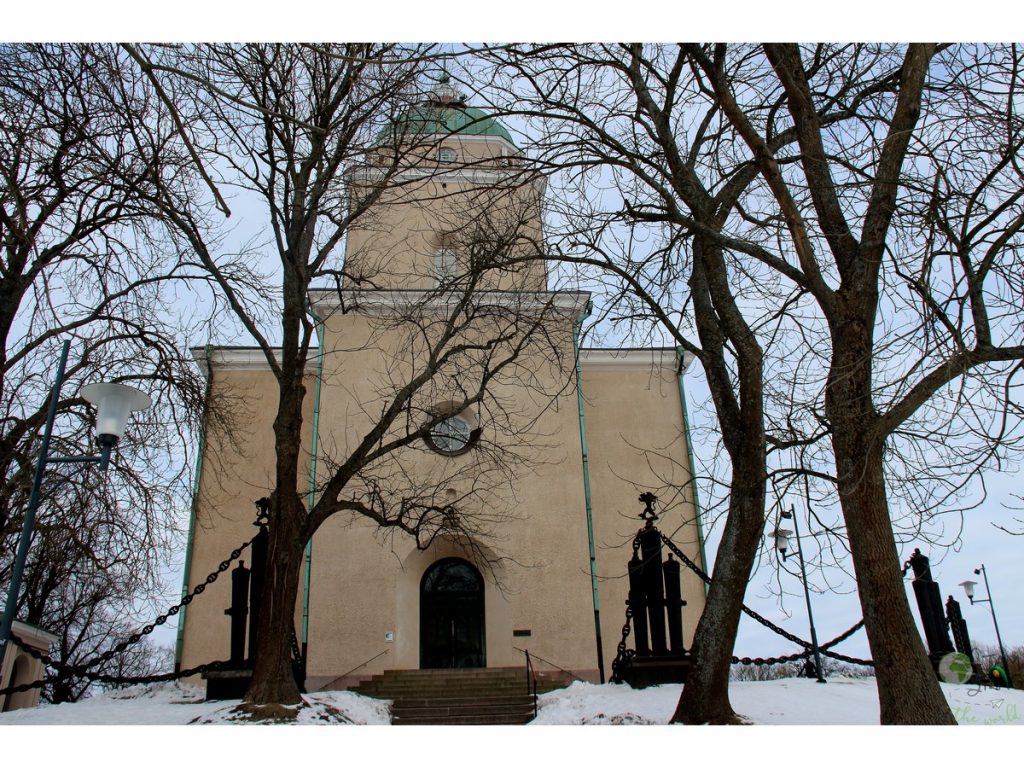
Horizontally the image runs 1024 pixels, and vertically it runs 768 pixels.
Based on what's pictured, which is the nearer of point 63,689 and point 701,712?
point 701,712

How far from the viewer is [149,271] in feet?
38.3

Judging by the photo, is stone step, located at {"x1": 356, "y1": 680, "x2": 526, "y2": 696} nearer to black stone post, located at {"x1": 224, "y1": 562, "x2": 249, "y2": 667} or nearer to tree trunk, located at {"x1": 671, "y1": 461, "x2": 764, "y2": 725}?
black stone post, located at {"x1": 224, "y1": 562, "x2": 249, "y2": 667}

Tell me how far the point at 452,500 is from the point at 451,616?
2390mm

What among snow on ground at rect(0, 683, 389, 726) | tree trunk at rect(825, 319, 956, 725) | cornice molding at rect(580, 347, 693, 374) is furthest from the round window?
tree trunk at rect(825, 319, 956, 725)

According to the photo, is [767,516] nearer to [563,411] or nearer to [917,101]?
[917,101]

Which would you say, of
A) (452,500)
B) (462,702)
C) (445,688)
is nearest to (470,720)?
(462,702)

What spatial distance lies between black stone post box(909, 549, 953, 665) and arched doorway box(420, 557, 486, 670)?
834 centimetres

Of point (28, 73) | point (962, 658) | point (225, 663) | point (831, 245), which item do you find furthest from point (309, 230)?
point (962, 658)

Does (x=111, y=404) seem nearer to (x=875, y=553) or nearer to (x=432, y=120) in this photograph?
(x=432, y=120)

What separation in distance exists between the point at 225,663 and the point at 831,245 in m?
9.60

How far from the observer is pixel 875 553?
6207mm

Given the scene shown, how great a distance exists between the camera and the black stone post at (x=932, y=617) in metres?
11.6

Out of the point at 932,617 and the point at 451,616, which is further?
the point at 451,616

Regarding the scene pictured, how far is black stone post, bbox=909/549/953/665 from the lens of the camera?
1155 cm
